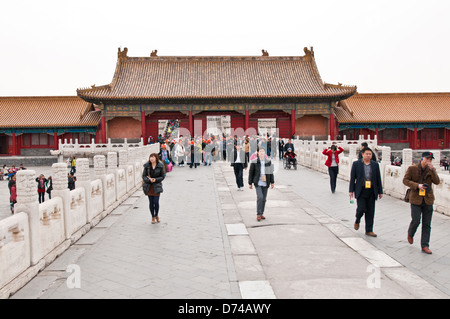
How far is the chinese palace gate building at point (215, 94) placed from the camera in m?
A: 30.7

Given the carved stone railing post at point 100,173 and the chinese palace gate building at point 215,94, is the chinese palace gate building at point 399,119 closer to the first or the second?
the chinese palace gate building at point 215,94

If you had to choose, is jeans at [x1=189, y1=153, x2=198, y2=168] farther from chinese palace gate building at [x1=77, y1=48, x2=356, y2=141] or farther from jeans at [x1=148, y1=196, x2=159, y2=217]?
jeans at [x1=148, y1=196, x2=159, y2=217]

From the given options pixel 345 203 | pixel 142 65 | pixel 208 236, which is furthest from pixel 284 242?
pixel 142 65

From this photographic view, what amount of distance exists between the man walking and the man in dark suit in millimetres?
799

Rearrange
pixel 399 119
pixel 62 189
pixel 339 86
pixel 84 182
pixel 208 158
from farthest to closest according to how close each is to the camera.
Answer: pixel 399 119 → pixel 339 86 → pixel 208 158 → pixel 84 182 → pixel 62 189

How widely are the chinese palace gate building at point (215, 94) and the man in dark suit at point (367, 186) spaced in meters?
23.1

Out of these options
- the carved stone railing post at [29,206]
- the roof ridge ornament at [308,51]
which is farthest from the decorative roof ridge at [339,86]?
the carved stone railing post at [29,206]

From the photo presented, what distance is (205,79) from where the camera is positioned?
33.3 m

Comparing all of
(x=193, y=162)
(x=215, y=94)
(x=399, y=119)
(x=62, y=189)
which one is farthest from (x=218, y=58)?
(x=62, y=189)

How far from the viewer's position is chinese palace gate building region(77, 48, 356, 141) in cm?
3067

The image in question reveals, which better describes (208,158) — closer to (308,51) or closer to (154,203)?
(154,203)

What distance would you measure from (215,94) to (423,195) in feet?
84.4

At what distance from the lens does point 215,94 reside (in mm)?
31141
